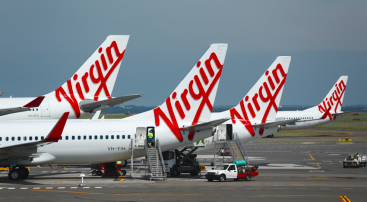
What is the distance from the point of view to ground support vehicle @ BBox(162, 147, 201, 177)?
1670 inches

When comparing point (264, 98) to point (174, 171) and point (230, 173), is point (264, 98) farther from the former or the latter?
point (230, 173)

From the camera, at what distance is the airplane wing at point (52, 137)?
33.5 m

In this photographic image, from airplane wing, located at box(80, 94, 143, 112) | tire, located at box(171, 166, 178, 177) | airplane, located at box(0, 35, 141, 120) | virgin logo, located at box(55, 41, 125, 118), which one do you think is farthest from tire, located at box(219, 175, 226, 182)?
virgin logo, located at box(55, 41, 125, 118)

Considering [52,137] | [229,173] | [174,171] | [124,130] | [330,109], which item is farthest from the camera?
[330,109]

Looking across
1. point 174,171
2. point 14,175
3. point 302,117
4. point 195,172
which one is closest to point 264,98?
point 195,172

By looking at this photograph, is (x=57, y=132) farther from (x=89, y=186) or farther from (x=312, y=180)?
(x=312, y=180)

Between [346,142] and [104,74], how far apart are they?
195 feet

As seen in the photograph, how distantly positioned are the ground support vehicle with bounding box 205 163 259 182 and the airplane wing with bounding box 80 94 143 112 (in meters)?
9.05

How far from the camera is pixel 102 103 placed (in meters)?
42.6

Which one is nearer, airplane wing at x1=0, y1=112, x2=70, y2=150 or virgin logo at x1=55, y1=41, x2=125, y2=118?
airplane wing at x1=0, y1=112, x2=70, y2=150

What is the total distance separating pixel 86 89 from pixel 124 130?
30.9ft

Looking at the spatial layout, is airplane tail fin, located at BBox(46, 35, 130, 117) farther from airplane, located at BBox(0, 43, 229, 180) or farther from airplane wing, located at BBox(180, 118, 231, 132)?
airplane wing, located at BBox(180, 118, 231, 132)

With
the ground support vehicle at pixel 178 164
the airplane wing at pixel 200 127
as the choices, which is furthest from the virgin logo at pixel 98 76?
the airplane wing at pixel 200 127

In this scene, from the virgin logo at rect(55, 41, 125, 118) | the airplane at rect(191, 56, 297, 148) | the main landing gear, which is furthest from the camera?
the airplane at rect(191, 56, 297, 148)
